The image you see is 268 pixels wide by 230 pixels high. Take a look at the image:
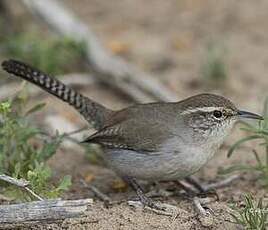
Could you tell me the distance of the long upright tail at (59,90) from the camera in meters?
5.80

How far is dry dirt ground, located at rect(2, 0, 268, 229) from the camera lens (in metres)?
6.52

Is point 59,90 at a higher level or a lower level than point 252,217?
higher

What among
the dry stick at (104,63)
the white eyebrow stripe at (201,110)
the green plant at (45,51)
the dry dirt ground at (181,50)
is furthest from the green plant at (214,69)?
the white eyebrow stripe at (201,110)

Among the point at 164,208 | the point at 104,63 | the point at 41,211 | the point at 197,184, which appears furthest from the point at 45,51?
the point at 41,211

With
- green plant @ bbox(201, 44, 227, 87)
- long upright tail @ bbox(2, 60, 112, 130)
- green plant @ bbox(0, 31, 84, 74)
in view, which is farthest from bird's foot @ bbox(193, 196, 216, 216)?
→ green plant @ bbox(0, 31, 84, 74)

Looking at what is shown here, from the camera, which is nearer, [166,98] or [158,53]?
[166,98]

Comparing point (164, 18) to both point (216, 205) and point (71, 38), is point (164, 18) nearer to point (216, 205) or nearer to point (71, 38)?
point (71, 38)

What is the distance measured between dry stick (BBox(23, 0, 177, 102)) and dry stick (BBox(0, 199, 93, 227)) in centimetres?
315

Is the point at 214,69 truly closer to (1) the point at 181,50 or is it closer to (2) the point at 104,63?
(1) the point at 181,50

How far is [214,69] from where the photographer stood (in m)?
8.16

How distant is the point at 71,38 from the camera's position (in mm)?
7840

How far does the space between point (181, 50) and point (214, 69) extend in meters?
1.10

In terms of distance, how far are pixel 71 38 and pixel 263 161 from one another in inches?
105

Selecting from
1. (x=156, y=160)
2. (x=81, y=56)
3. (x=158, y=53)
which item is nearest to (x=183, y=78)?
(x=158, y=53)
